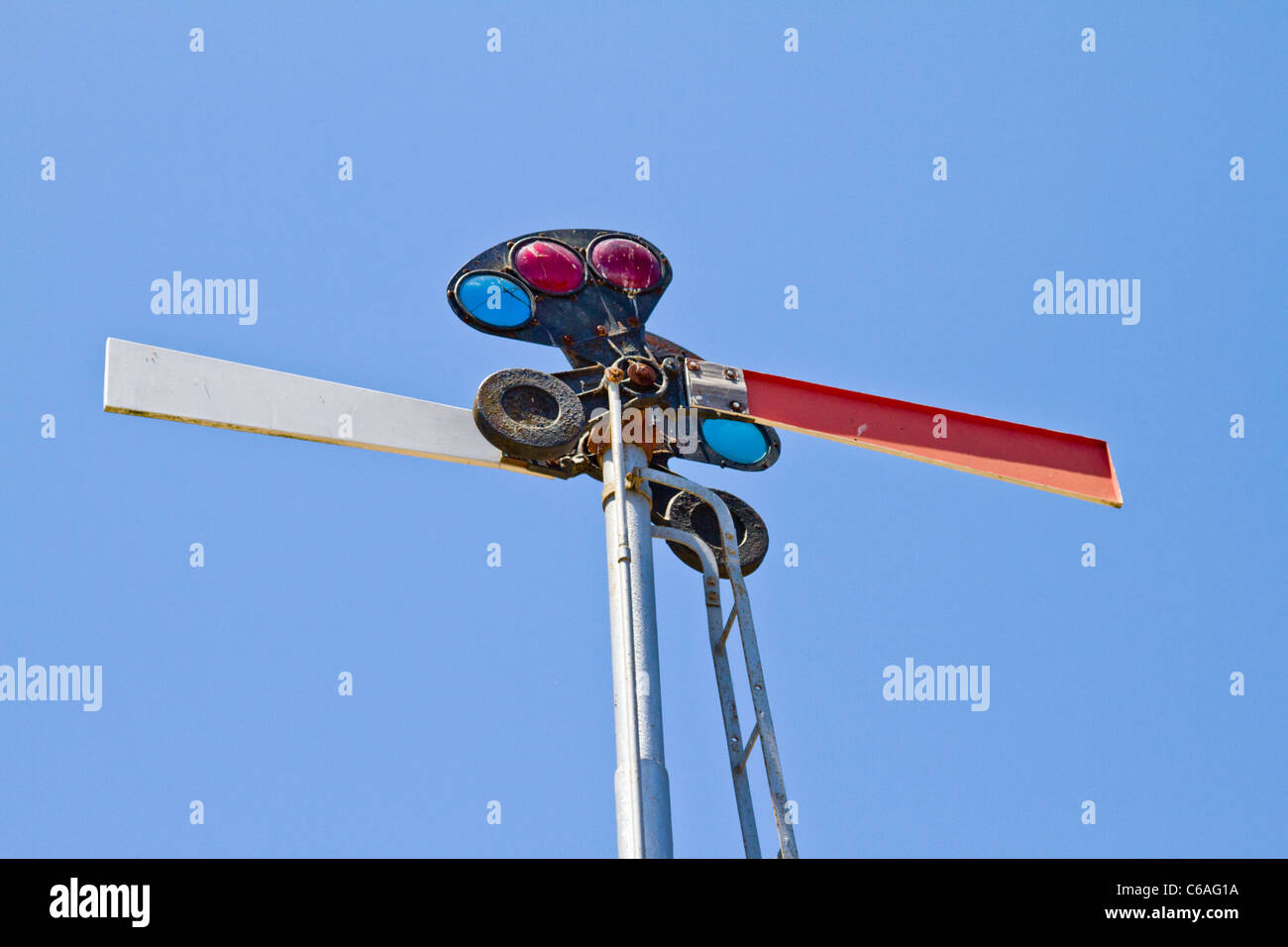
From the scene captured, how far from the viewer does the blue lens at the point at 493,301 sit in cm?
1134

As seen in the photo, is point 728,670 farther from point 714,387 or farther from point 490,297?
point 490,297

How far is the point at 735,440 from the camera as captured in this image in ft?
37.9

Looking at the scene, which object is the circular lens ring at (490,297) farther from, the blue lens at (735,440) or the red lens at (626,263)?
the blue lens at (735,440)

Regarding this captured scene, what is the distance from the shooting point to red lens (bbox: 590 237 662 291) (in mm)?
11789

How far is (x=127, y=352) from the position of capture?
996 centimetres

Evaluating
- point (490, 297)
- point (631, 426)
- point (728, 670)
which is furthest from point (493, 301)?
point (728, 670)

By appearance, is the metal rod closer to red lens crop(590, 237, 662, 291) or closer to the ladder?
the ladder

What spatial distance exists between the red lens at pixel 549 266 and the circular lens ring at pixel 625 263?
0.15 meters

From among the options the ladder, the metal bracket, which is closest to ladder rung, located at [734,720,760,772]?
the ladder

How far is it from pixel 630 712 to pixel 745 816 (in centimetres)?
103

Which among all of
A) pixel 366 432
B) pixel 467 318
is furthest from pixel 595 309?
pixel 366 432

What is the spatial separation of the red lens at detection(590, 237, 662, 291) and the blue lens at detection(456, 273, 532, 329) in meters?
0.63
